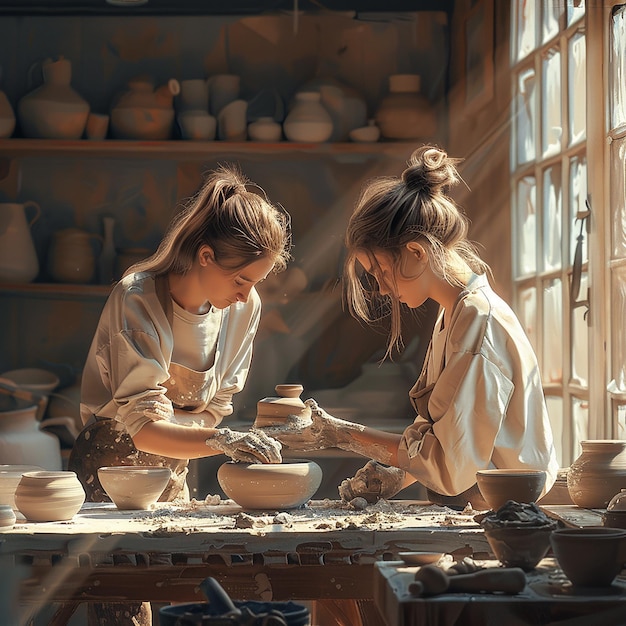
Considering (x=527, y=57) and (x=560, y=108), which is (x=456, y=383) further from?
(x=527, y=57)

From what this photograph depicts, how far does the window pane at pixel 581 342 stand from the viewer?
12.2ft

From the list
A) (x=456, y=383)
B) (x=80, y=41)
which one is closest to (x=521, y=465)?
(x=456, y=383)

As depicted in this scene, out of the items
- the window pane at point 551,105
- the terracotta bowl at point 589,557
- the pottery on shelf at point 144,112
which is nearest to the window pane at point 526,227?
the window pane at point 551,105

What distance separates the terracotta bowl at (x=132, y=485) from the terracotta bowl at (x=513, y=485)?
3.09 feet

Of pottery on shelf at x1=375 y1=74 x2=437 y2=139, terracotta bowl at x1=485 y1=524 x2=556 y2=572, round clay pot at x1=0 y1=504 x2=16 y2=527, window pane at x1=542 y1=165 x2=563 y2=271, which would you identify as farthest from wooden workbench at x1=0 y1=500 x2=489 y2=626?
pottery on shelf at x1=375 y1=74 x2=437 y2=139

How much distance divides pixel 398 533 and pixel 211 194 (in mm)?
1389

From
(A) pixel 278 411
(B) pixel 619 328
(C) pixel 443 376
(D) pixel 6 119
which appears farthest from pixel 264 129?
(C) pixel 443 376

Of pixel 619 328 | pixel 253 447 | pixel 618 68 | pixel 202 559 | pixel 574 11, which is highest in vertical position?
pixel 574 11

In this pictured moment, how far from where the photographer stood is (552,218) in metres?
4.20

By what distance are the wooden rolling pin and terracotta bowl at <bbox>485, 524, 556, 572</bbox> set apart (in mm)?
179

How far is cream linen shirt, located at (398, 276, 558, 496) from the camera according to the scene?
2.80m

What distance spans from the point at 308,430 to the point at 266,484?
23 cm

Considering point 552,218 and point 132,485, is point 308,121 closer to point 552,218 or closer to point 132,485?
point 552,218

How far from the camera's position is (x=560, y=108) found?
4.10m
